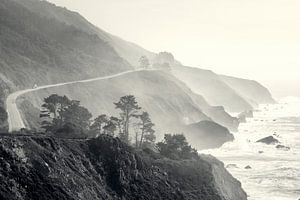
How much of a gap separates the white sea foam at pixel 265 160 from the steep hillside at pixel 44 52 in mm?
47403

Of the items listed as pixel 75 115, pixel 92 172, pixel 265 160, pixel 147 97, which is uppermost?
pixel 147 97

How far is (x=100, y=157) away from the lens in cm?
4272

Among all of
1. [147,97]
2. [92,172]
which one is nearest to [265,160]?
[147,97]

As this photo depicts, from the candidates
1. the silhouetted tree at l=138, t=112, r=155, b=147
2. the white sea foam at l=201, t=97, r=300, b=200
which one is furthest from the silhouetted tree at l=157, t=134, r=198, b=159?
the white sea foam at l=201, t=97, r=300, b=200

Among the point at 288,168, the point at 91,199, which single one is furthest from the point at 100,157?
the point at 288,168

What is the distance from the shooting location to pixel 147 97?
131250mm

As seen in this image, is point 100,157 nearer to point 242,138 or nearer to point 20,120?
point 20,120

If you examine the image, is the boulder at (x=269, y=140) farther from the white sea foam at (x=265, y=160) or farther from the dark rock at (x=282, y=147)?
the dark rock at (x=282, y=147)

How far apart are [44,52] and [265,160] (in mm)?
74005

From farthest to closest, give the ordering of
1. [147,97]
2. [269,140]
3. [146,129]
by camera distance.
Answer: [147,97] → [269,140] → [146,129]

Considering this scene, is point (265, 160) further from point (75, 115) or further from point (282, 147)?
point (75, 115)

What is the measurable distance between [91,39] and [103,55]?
30.0 ft

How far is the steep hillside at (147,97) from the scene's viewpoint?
112356 mm

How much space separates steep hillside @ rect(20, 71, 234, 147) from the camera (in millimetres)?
112356
